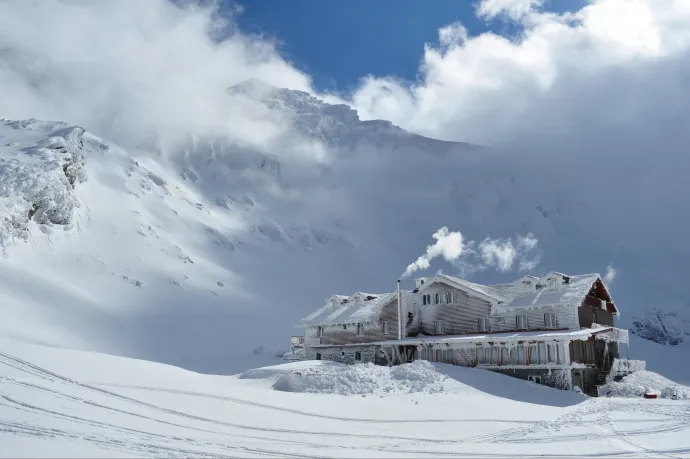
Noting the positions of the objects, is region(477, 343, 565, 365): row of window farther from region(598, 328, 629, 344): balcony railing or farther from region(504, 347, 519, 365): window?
region(598, 328, 629, 344): balcony railing

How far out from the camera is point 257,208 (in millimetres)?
132750

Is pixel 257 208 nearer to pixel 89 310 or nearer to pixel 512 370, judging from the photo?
pixel 89 310

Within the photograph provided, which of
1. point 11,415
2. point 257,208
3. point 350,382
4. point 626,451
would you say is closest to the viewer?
point 11,415

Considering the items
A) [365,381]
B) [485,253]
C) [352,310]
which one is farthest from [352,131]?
[365,381]

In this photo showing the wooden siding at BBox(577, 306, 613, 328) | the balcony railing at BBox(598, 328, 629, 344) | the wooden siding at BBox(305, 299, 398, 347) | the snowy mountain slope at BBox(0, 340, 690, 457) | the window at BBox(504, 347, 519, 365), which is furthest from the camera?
the wooden siding at BBox(305, 299, 398, 347)

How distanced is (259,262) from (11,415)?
293 ft

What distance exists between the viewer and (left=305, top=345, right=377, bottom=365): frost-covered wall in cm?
5250

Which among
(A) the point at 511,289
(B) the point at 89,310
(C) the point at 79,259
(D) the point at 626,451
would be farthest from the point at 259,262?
(D) the point at 626,451

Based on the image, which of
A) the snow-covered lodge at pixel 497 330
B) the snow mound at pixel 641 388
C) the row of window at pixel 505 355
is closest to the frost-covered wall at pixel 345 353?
the snow-covered lodge at pixel 497 330

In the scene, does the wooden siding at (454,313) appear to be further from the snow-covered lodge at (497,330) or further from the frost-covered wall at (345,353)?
the frost-covered wall at (345,353)

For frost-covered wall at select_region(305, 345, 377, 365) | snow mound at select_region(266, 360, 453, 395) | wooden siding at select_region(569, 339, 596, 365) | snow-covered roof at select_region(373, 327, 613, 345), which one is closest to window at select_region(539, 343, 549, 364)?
snow-covered roof at select_region(373, 327, 613, 345)

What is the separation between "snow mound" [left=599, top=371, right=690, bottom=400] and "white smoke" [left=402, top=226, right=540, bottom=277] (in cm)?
7498

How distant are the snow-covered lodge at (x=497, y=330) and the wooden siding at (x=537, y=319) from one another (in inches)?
2.9

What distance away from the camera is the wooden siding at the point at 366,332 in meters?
52.4
